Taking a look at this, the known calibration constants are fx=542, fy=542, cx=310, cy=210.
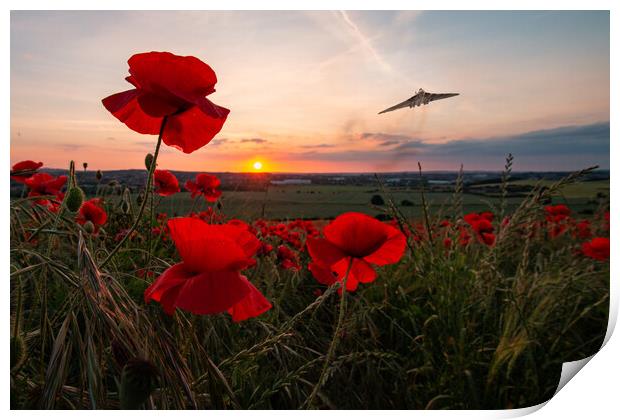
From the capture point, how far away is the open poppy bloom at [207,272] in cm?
61

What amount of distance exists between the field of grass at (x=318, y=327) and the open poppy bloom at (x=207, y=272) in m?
0.07

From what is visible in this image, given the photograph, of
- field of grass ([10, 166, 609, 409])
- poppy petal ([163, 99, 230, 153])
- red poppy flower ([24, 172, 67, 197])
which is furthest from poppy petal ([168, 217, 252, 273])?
Answer: red poppy flower ([24, 172, 67, 197])

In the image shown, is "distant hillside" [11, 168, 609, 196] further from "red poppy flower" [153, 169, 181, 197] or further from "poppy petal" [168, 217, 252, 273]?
"poppy petal" [168, 217, 252, 273]

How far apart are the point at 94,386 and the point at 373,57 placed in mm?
1130

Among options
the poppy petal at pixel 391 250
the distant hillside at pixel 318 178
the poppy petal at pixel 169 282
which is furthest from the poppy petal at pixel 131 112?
the distant hillside at pixel 318 178

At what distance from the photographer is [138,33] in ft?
4.50

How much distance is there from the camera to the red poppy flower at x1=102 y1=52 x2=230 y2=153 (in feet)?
2.36

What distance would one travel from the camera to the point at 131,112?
0.80 meters

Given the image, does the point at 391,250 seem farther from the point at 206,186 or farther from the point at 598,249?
the point at 598,249

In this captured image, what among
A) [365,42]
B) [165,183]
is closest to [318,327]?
[165,183]

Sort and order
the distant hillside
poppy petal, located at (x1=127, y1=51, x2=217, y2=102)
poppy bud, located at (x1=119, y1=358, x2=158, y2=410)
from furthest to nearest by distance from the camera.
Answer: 1. the distant hillside
2. poppy petal, located at (x1=127, y1=51, x2=217, y2=102)
3. poppy bud, located at (x1=119, y1=358, x2=158, y2=410)

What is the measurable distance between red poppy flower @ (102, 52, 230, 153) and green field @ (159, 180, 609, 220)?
2.59ft

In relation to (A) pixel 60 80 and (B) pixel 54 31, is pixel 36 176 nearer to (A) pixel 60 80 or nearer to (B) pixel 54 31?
(A) pixel 60 80
